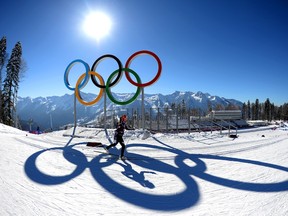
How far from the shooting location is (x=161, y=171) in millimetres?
8062

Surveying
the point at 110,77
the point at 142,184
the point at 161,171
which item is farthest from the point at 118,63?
the point at 142,184

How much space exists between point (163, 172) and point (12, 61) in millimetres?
38721

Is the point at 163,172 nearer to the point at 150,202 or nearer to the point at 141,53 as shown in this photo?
the point at 150,202

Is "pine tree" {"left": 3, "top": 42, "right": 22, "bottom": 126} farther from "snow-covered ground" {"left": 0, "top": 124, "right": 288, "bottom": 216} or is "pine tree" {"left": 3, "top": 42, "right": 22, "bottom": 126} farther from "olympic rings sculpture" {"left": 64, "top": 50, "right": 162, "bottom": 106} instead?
"snow-covered ground" {"left": 0, "top": 124, "right": 288, "bottom": 216}

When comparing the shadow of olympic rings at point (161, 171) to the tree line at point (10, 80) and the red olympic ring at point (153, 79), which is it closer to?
the red olympic ring at point (153, 79)

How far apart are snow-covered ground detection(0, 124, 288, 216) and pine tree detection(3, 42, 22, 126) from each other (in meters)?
30.6

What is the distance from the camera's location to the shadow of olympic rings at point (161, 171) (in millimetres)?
5312

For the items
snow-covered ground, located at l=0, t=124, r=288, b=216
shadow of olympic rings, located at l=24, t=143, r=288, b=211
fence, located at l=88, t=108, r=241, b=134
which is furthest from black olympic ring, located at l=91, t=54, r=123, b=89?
snow-covered ground, located at l=0, t=124, r=288, b=216

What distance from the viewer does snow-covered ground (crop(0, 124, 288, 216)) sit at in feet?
15.4

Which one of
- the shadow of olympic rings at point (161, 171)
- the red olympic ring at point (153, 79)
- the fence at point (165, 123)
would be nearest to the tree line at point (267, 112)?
the fence at point (165, 123)

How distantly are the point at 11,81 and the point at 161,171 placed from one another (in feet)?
123

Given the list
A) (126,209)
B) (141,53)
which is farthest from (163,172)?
(141,53)

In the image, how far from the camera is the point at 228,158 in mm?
9898

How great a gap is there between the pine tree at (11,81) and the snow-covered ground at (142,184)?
100ft
